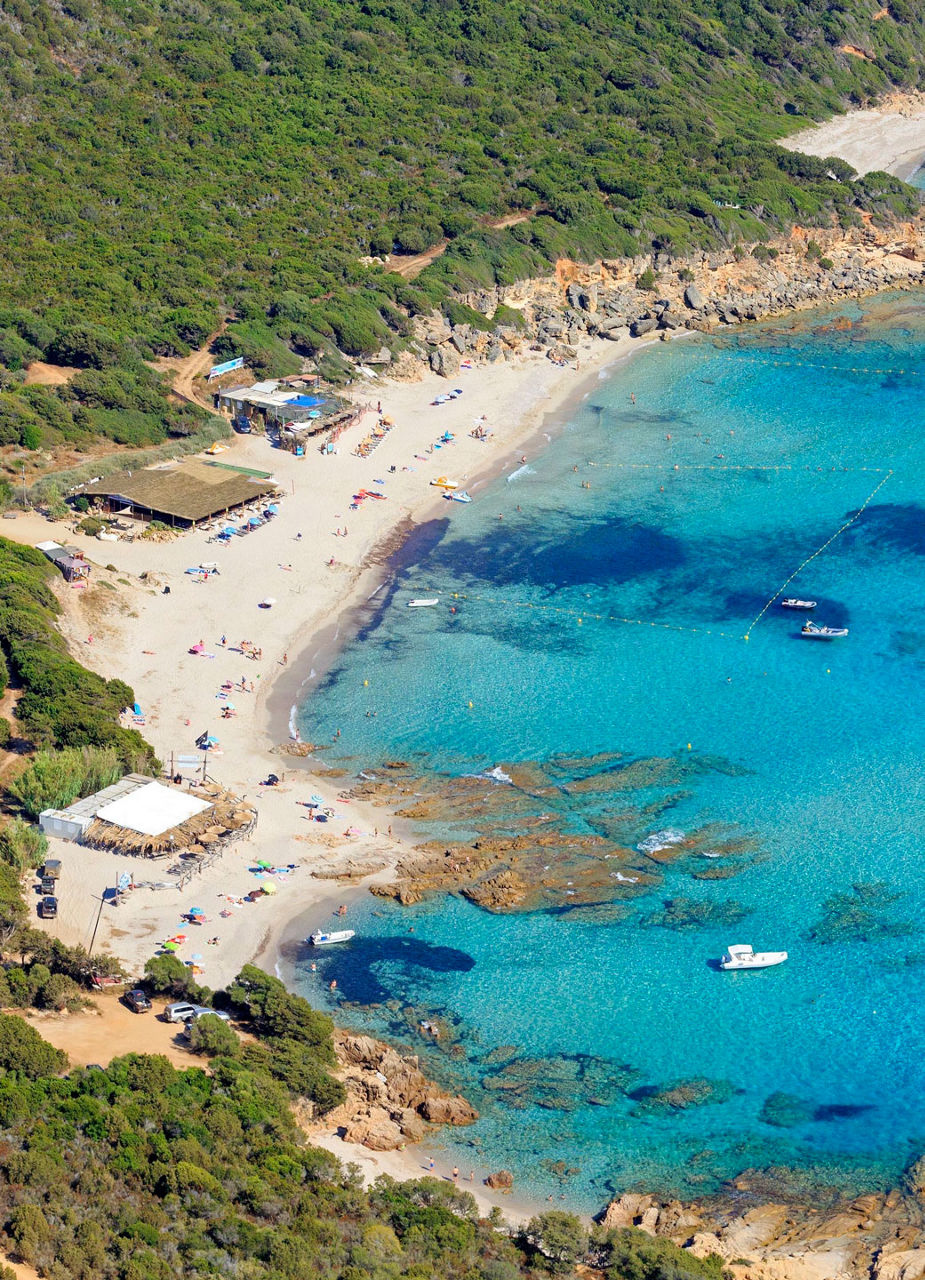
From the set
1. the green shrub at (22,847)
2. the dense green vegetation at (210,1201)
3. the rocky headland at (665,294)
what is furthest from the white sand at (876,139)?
the dense green vegetation at (210,1201)

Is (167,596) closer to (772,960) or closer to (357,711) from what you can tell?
(357,711)

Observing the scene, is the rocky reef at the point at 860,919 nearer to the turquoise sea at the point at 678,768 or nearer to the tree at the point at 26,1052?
the turquoise sea at the point at 678,768

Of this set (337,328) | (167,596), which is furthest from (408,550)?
(337,328)

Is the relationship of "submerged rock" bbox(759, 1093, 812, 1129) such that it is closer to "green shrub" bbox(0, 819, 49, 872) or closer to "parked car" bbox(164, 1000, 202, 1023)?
"parked car" bbox(164, 1000, 202, 1023)

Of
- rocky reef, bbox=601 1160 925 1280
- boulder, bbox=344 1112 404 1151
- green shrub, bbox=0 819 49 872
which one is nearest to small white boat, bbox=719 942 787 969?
rocky reef, bbox=601 1160 925 1280

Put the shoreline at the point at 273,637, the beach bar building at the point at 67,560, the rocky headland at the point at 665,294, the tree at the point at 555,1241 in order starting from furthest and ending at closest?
the rocky headland at the point at 665,294
the beach bar building at the point at 67,560
the shoreline at the point at 273,637
the tree at the point at 555,1241

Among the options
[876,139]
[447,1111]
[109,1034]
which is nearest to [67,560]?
[109,1034]
